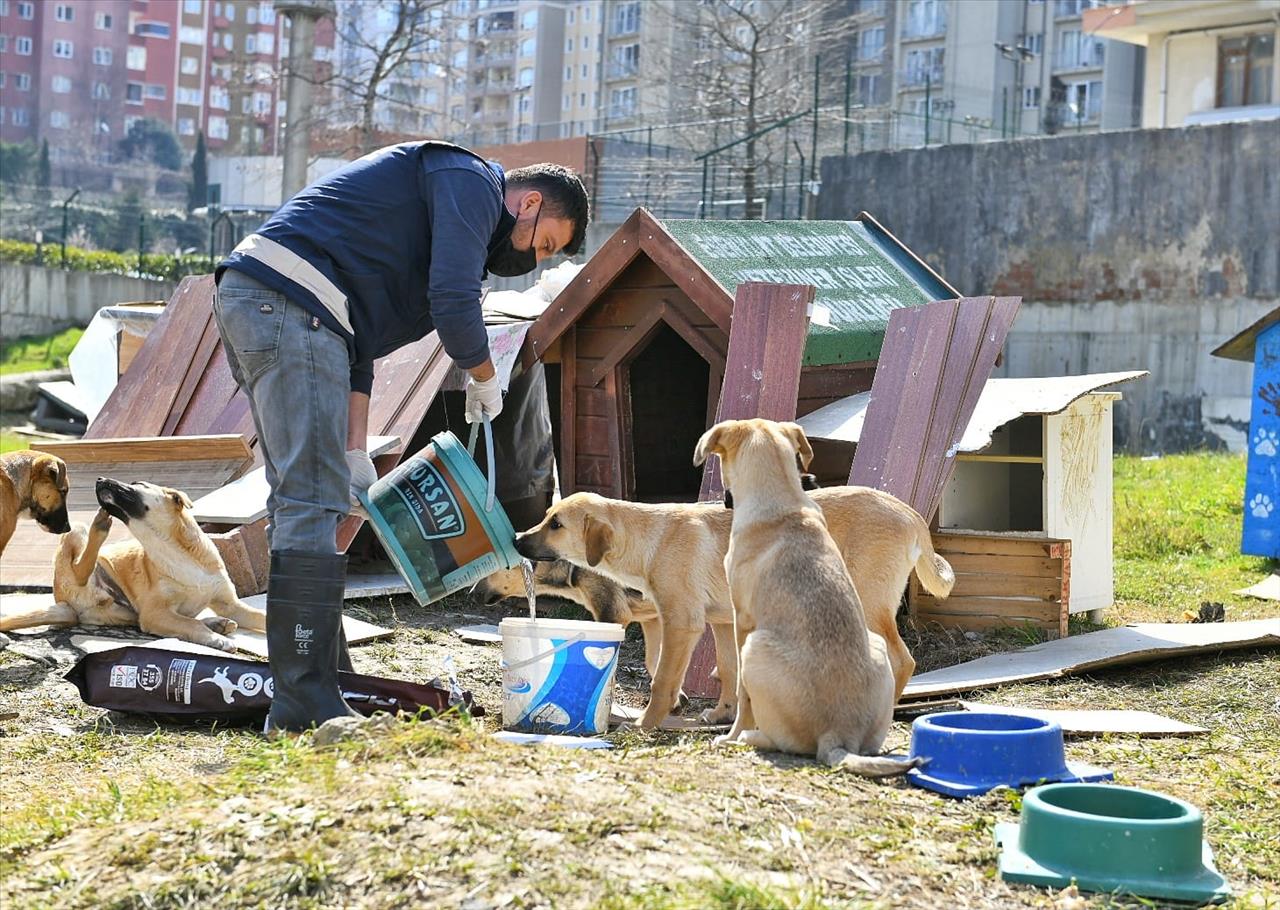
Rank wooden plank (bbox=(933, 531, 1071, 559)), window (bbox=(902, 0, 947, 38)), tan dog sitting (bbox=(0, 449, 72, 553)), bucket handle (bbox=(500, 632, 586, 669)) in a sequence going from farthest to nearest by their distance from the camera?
window (bbox=(902, 0, 947, 38)), wooden plank (bbox=(933, 531, 1071, 559)), tan dog sitting (bbox=(0, 449, 72, 553)), bucket handle (bbox=(500, 632, 586, 669))

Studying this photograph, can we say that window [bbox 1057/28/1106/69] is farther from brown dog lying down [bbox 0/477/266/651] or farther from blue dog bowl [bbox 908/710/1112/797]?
blue dog bowl [bbox 908/710/1112/797]

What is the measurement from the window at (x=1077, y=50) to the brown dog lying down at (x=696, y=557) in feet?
159

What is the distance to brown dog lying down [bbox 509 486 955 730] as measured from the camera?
6.27m

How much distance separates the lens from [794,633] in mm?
4777

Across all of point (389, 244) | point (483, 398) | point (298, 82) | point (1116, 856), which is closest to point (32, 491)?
point (483, 398)

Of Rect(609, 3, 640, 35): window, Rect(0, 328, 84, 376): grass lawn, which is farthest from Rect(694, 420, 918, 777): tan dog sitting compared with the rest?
Rect(609, 3, 640, 35): window

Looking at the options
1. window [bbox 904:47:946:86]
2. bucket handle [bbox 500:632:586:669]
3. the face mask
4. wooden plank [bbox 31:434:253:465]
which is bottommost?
Answer: bucket handle [bbox 500:632:586:669]

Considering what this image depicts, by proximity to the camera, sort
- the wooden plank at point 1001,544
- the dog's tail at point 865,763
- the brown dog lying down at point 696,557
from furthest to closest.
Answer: the wooden plank at point 1001,544
the brown dog lying down at point 696,557
the dog's tail at point 865,763

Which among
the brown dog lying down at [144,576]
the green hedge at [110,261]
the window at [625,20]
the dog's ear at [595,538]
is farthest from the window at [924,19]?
the dog's ear at [595,538]

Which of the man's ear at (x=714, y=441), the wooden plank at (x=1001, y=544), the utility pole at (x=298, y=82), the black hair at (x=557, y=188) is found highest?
the utility pole at (x=298, y=82)

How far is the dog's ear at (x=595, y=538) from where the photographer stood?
249 inches

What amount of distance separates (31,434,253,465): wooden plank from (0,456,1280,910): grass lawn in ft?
13.7

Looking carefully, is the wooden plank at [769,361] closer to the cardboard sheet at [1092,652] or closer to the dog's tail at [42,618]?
the cardboard sheet at [1092,652]

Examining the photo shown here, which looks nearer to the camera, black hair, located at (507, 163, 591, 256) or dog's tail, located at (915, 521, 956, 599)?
black hair, located at (507, 163, 591, 256)
